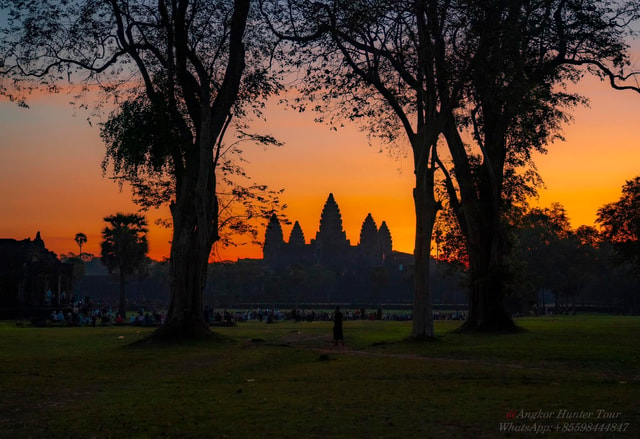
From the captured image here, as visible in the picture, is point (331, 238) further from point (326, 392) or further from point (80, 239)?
point (326, 392)

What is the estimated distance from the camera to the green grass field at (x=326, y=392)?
9.27 meters

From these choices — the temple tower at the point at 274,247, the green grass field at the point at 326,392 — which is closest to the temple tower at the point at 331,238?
the temple tower at the point at 274,247

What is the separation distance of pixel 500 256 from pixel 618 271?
242ft

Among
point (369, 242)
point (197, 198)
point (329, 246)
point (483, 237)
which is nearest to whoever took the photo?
point (197, 198)

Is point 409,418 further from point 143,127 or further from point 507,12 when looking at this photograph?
point 507,12

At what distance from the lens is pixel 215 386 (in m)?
14.1

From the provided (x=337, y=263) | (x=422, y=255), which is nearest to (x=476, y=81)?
(x=422, y=255)

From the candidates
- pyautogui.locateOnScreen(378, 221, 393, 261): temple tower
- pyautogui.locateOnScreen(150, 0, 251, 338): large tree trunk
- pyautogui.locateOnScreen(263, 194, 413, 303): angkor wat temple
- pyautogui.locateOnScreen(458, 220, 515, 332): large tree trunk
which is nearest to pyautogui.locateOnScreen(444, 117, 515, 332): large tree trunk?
pyautogui.locateOnScreen(458, 220, 515, 332): large tree trunk

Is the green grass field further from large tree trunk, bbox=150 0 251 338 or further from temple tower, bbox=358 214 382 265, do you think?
temple tower, bbox=358 214 382 265

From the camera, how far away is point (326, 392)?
12711 mm

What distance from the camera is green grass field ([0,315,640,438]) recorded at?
9273 millimetres

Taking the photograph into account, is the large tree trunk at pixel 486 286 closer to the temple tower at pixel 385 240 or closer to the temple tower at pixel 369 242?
the temple tower at pixel 369 242

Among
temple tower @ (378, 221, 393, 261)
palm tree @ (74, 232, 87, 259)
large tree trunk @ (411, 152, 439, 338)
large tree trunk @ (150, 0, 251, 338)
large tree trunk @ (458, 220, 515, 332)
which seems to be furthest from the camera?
temple tower @ (378, 221, 393, 261)

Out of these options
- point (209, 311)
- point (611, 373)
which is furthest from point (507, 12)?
point (209, 311)
